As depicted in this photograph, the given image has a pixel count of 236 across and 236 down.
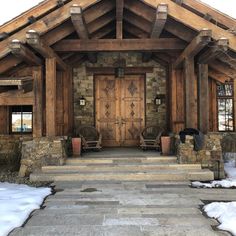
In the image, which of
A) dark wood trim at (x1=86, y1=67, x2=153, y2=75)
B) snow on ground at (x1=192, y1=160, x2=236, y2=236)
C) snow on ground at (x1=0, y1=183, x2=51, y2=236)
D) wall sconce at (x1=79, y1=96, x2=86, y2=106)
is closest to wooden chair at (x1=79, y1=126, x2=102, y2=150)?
wall sconce at (x1=79, y1=96, x2=86, y2=106)

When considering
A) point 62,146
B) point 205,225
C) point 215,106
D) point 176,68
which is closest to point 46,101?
point 62,146

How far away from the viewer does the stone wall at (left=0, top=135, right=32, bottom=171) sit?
8.85m

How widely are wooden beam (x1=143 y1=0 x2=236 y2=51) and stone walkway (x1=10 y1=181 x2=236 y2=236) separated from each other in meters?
3.34

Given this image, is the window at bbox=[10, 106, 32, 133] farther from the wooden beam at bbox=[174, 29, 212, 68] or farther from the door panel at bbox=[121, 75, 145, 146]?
the wooden beam at bbox=[174, 29, 212, 68]

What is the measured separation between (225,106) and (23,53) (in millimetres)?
7106

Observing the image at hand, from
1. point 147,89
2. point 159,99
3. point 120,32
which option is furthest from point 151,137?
point 120,32

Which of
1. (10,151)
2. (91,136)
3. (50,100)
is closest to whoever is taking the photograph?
A: (50,100)

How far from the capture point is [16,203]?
17.0 feet

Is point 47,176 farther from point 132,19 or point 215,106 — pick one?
point 215,106

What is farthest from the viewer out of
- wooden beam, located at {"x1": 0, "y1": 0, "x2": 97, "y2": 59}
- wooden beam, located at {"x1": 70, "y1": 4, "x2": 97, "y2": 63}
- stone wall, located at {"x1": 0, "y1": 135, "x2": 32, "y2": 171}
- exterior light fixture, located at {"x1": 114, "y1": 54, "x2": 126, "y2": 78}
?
exterior light fixture, located at {"x1": 114, "y1": 54, "x2": 126, "y2": 78}

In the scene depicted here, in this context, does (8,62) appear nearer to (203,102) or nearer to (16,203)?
(16,203)

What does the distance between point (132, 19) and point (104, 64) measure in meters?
2.29

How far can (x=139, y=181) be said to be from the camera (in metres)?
7.04

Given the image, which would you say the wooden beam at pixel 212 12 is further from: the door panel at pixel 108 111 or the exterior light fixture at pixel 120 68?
the door panel at pixel 108 111
